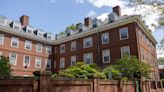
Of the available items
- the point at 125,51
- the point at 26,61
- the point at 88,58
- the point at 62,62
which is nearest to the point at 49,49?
the point at 62,62

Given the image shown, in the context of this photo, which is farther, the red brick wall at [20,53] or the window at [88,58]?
the window at [88,58]

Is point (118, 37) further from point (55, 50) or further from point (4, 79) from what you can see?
point (4, 79)

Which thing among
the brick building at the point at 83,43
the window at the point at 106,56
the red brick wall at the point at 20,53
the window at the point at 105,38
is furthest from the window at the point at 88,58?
the red brick wall at the point at 20,53

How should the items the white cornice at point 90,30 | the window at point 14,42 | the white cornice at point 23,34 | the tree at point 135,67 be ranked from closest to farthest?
1. the tree at point 135,67
2. the white cornice at point 90,30
3. the white cornice at point 23,34
4. the window at point 14,42

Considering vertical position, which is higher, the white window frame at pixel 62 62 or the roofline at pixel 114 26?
the roofline at pixel 114 26

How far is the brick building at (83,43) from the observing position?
69.9 ft

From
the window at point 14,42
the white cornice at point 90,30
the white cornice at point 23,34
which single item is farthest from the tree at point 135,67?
the window at point 14,42

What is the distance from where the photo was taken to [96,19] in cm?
2586

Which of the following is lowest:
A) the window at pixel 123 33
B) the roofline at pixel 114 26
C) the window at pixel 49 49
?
the window at pixel 49 49

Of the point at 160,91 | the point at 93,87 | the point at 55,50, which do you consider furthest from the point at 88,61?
the point at 93,87

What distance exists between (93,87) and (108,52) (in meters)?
13.0

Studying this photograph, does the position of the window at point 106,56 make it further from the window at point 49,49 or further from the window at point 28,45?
the window at point 28,45

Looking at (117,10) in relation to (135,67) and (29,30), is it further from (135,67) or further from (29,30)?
(29,30)

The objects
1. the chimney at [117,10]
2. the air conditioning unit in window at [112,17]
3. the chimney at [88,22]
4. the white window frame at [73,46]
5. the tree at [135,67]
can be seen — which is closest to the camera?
the tree at [135,67]
